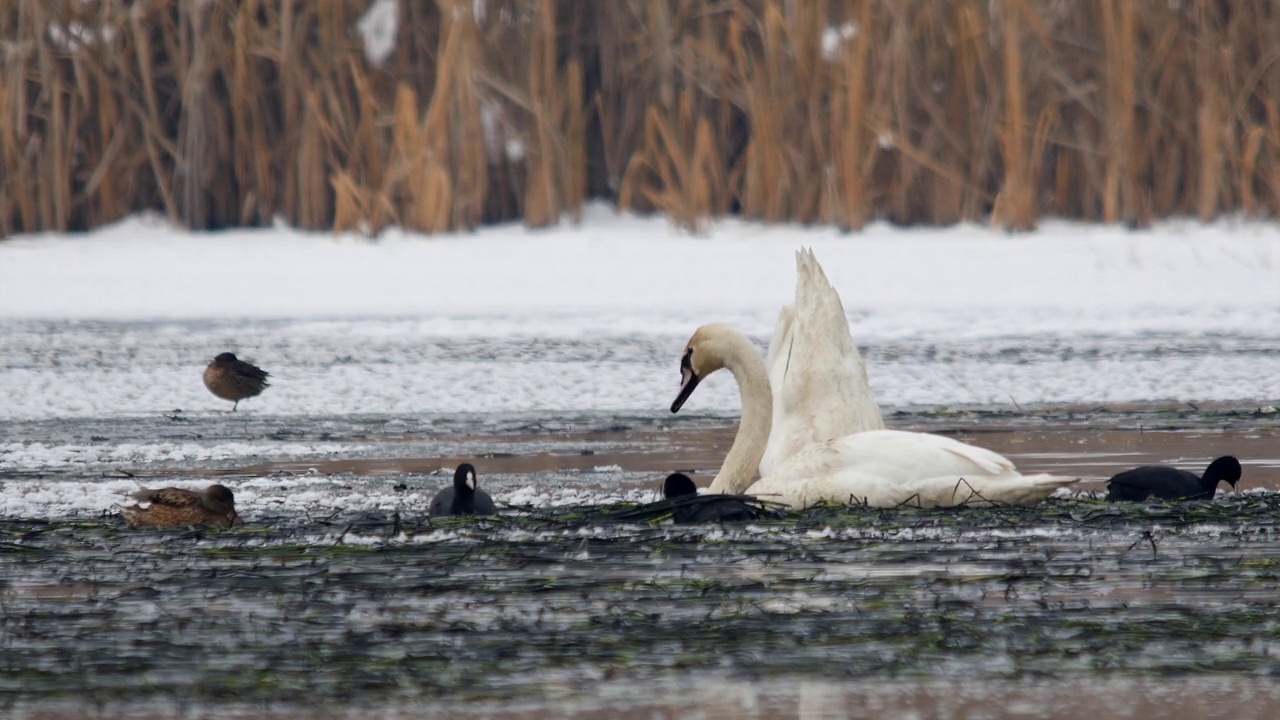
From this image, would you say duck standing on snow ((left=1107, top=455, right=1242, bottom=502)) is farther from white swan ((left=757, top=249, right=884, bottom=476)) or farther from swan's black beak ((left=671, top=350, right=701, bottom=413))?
swan's black beak ((left=671, top=350, right=701, bottom=413))

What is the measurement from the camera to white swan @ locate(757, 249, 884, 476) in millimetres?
7070

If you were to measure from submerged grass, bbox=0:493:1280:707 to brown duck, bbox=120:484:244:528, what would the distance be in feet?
0.24

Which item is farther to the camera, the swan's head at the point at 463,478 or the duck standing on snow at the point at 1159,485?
the duck standing on snow at the point at 1159,485

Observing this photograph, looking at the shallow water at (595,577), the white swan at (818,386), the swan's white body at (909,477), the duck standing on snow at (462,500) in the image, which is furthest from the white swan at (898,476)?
the duck standing on snow at (462,500)

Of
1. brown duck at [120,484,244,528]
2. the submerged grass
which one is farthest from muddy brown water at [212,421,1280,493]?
brown duck at [120,484,244,528]

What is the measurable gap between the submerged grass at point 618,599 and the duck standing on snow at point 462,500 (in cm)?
8

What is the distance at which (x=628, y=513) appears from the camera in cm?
609

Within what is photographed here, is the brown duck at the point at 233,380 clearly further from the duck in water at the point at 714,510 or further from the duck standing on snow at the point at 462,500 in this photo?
the duck in water at the point at 714,510

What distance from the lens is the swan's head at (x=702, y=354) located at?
7336 millimetres

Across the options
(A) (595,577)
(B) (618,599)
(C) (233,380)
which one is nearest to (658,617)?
(B) (618,599)

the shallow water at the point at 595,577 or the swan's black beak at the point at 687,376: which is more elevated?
the swan's black beak at the point at 687,376

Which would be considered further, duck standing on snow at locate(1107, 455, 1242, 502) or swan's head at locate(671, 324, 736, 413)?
swan's head at locate(671, 324, 736, 413)

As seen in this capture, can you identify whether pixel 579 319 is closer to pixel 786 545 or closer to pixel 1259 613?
pixel 786 545

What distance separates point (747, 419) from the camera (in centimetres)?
709
